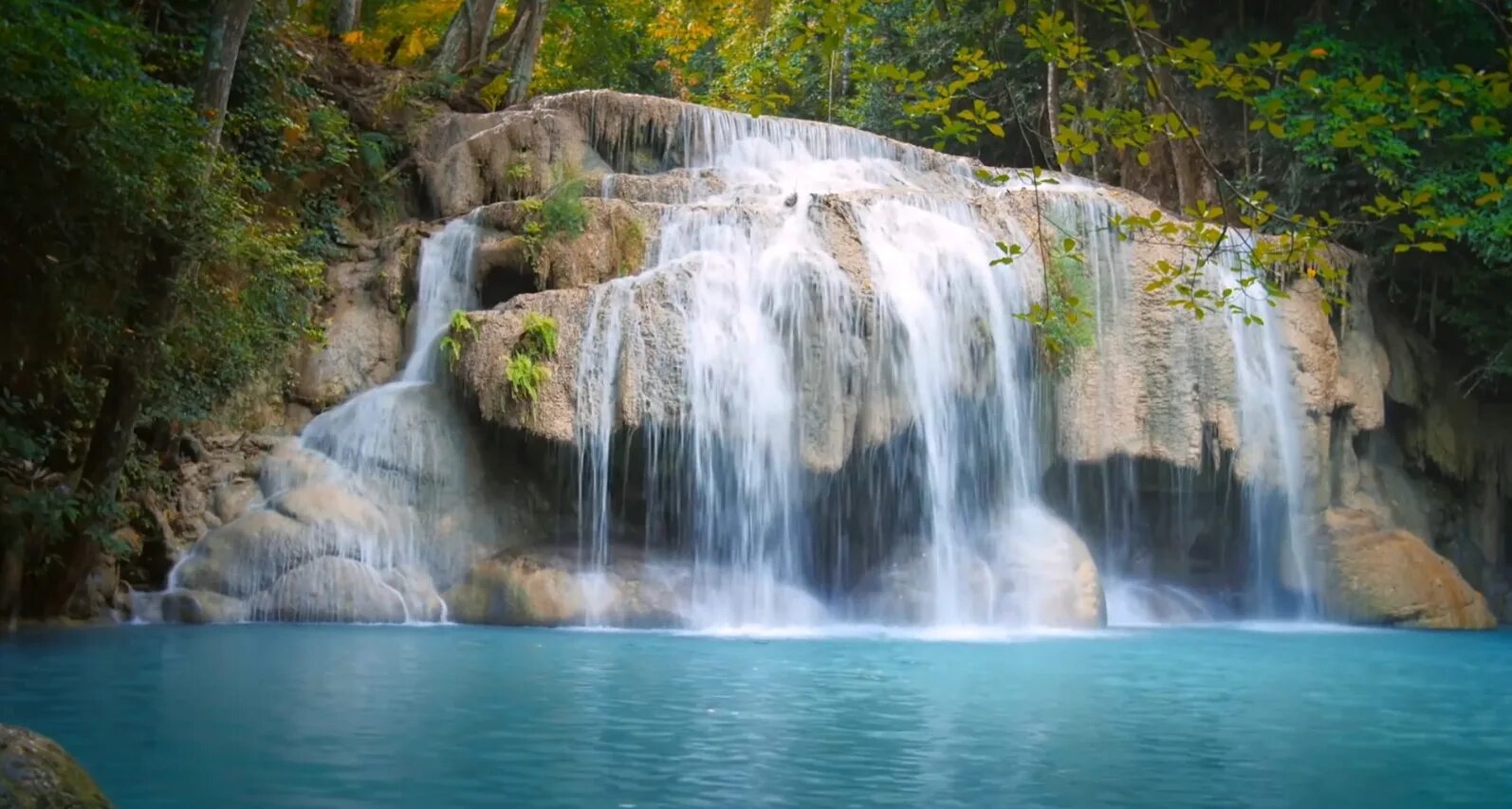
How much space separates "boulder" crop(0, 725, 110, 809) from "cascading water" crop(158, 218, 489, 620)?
8848 millimetres

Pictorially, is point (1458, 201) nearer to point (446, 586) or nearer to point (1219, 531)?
point (1219, 531)

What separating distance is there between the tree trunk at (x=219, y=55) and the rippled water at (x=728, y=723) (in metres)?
4.31

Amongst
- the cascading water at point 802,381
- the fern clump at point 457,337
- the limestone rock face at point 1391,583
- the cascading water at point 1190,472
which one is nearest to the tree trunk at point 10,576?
the fern clump at point 457,337

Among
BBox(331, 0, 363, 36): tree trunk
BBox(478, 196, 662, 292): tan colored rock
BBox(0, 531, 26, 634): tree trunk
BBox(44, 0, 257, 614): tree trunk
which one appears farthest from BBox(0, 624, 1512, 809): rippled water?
BBox(331, 0, 363, 36): tree trunk

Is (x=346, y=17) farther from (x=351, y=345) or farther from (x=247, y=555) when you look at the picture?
(x=247, y=555)

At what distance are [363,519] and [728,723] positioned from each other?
7456 mm

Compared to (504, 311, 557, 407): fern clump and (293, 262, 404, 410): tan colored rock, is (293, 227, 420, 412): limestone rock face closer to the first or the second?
(293, 262, 404, 410): tan colored rock

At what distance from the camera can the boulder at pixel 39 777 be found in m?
3.83

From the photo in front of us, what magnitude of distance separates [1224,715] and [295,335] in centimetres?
1025

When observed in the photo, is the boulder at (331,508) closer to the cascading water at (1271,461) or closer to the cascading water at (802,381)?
the cascading water at (802,381)

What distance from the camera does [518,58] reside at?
74.2 feet

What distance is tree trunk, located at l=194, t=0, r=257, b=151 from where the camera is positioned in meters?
11.2

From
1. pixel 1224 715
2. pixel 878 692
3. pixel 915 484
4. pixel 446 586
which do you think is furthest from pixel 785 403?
pixel 1224 715

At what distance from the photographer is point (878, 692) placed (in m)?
8.48
